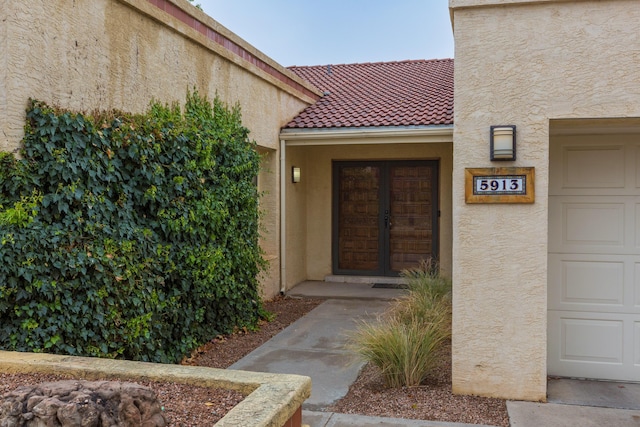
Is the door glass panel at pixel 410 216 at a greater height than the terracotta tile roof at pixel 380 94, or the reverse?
the terracotta tile roof at pixel 380 94

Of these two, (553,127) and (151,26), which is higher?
(151,26)

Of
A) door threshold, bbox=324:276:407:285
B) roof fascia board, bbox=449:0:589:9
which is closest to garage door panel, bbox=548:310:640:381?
roof fascia board, bbox=449:0:589:9

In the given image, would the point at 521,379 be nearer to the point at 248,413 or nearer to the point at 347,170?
the point at 248,413

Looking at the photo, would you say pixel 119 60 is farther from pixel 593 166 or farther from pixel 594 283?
pixel 594 283

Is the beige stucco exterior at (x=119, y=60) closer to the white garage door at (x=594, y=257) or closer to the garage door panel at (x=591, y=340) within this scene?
the white garage door at (x=594, y=257)

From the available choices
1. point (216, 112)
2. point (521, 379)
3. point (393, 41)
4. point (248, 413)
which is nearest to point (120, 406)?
point (248, 413)

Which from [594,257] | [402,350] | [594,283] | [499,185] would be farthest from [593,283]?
[402,350]

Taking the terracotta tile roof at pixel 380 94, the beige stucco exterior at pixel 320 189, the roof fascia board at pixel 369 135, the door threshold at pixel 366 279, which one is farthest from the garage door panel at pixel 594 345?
the door threshold at pixel 366 279

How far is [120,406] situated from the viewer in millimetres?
2641

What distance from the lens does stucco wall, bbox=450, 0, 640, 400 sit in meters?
4.54

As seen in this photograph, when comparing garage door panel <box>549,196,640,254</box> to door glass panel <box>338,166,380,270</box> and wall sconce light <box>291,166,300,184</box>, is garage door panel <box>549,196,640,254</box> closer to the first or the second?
wall sconce light <box>291,166,300,184</box>

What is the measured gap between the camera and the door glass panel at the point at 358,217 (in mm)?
11664

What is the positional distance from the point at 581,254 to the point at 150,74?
485cm

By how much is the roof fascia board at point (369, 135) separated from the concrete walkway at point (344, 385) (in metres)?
2.94
